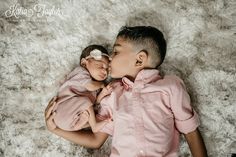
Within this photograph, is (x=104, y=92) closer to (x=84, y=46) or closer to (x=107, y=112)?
(x=107, y=112)

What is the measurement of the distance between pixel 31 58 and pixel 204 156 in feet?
3.54

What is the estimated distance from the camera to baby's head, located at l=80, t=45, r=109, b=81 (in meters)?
1.84

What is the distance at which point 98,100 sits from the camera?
1.88 m

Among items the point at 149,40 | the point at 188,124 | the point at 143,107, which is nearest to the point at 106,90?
the point at 143,107

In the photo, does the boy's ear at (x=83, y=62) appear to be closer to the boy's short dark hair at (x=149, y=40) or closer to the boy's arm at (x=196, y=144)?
the boy's short dark hair at (x=149, y=40)

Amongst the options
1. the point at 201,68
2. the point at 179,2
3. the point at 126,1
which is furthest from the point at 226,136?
the point at 126,1

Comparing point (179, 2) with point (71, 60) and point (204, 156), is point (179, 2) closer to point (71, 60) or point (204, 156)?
point (71, 60)

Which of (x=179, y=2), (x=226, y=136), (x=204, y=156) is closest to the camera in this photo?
(x=204, y=156)

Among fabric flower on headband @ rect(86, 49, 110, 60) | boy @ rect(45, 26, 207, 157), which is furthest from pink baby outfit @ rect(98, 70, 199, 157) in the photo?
fabric flower on headband @ rect(86, 49, 110, 60)

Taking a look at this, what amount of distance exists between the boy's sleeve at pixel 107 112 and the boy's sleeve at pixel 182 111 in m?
0.32

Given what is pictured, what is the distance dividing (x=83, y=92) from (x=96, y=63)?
17cm

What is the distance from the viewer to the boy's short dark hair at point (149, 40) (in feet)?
6.03

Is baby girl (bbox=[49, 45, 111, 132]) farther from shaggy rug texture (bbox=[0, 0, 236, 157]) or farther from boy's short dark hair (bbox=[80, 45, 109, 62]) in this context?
shaggy rug texture (bbox=[0, 0, 236, 157])

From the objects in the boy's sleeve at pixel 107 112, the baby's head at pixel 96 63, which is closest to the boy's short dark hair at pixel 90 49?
the baby's head at pixel 96 63
